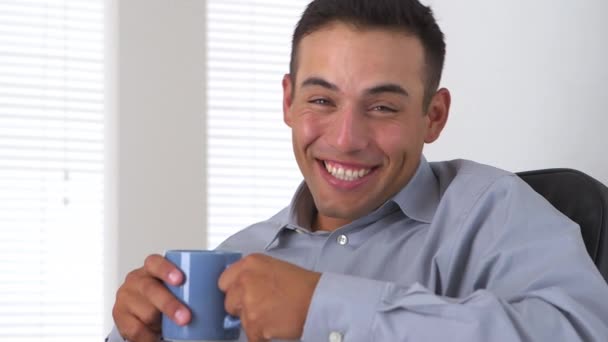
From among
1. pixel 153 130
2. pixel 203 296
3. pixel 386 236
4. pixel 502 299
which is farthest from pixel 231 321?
pixel 153 130

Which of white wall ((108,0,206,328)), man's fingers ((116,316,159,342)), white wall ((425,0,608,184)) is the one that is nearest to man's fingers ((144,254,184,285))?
man's fingers ((116,316,159,342))

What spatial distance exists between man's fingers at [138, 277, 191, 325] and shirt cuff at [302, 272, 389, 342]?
17 cm

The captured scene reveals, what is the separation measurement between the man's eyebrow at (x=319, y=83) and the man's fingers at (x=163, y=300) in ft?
1.51

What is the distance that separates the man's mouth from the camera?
1457mm

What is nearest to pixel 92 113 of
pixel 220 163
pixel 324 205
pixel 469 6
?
pixel 220 163

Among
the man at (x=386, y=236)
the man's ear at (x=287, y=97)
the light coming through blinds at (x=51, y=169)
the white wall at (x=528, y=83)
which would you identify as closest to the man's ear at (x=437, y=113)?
the man at (x=386, y=236)

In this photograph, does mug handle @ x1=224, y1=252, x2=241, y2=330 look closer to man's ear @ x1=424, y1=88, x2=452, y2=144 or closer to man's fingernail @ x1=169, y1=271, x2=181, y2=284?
man's fingernail @ x1=169, y1=271, x2=181, y2=284

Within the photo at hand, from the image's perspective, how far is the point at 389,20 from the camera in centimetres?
144

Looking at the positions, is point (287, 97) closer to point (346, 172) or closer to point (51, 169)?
point (346, 172)

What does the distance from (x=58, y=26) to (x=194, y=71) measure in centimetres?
51

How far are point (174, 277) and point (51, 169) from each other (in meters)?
1.85

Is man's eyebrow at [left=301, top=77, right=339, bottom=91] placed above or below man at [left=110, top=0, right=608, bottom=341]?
above

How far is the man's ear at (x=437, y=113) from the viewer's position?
1.57m

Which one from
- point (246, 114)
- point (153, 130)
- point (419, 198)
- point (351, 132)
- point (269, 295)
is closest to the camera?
point (269, 295)
